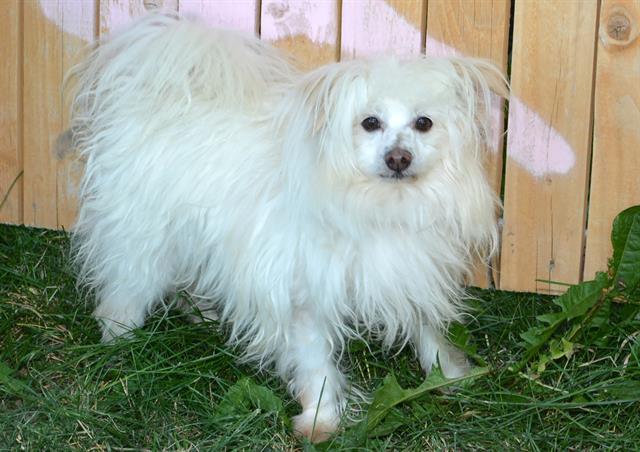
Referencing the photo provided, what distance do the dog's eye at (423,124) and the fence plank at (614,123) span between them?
0.69 metres

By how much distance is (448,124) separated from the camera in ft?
9.87

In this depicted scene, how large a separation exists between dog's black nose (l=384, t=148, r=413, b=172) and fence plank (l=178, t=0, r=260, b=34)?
92 centimetres

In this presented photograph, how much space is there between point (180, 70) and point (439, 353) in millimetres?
1198

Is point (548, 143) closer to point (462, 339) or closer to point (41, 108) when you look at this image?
point (462, 339)

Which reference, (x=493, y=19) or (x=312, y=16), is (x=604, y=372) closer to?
(x=493, y=19)

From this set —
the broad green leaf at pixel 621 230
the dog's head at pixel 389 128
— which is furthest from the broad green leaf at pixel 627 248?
the dog's head at pixel 389 128

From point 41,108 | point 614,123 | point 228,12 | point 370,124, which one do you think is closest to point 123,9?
point 228,12

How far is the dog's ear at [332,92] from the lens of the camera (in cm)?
294

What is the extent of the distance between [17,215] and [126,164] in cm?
78

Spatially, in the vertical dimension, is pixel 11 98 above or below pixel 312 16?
below

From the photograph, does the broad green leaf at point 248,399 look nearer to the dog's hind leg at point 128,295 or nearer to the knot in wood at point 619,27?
the dog's hind leg at point 128,295

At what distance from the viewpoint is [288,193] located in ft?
10.1

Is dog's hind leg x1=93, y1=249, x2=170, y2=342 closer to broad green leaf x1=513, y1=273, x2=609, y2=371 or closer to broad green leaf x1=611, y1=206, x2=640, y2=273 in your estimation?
broad green leaf x1=513, y1=273, x2=609, y2=371

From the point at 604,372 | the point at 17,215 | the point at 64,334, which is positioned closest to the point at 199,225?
the point at 64,334
